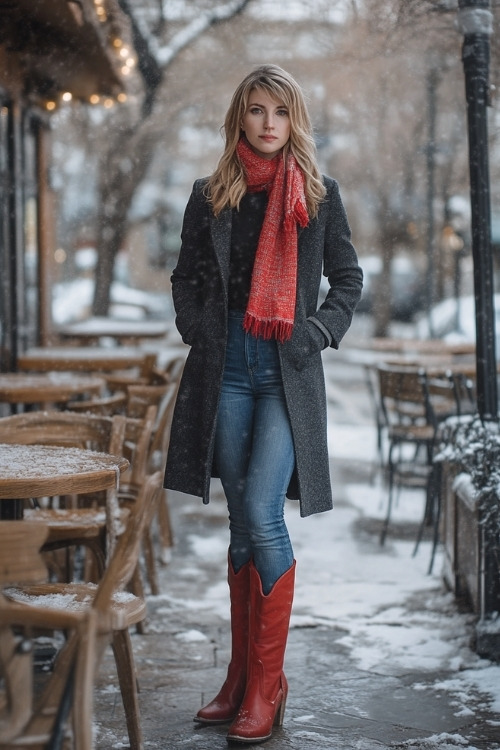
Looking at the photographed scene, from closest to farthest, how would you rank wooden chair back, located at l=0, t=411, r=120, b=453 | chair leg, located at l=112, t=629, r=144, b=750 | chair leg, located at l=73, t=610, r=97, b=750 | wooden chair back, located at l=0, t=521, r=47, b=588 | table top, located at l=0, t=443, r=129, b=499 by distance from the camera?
1. chair leg, located at l=73, t=610, r=97, b=750
2. wooden chair back, located at l=0, t=521, r=47, b=588
3. table top, located at l=0, t=443, r=129, b=499
4. chair leg, located at l=112, t=629, r=144, b=750
5. wooden chair back, located at l=0, t=411, r=120, b=453

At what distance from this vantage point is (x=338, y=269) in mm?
3658

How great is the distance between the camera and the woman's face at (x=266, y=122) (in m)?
3.50

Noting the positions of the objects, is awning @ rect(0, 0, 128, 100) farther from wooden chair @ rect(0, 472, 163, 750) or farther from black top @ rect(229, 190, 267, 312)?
wooden chair @ rect(0, 472, 163, 750)

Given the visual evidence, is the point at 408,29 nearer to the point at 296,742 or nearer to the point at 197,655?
the point at 197,655

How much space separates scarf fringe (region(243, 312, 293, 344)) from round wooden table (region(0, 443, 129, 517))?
65 cm

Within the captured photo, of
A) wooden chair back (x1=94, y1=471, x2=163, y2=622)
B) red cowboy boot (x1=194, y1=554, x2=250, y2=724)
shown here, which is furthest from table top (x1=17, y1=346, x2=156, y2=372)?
wooden chair back (x1=94, y1=471, x2=163, y2=622)

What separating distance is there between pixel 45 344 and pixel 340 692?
7.56 meters

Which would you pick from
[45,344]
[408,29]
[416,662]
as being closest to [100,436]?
[416,662]

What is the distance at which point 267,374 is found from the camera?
3568mm

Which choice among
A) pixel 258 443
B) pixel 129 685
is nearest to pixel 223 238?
pixel 258 443

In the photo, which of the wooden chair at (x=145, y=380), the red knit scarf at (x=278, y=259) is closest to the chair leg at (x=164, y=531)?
the wooden chair at (x=145, y=380)

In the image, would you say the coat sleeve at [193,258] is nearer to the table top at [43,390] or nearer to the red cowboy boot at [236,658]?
the red cowboy boot at [236,658]

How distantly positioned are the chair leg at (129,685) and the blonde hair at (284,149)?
1440 millimetres

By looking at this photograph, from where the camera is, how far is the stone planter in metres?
4.44
